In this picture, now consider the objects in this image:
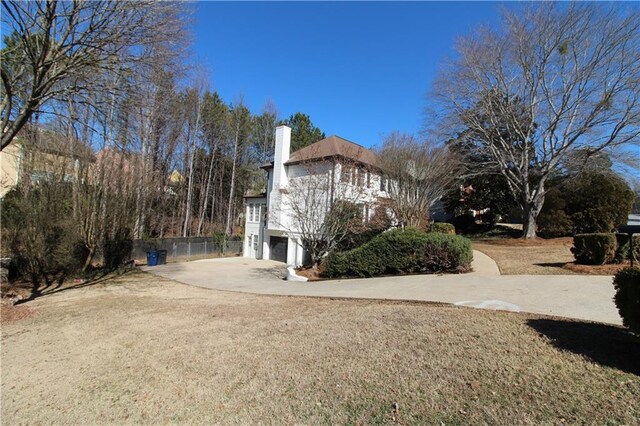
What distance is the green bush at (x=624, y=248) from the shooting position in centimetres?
1077

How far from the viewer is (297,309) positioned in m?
7.64

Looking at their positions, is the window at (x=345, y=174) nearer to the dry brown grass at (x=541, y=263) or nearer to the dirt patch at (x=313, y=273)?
the dirt patch at (x=313, y=273)

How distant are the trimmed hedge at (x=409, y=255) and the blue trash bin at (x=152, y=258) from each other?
49.0 feet

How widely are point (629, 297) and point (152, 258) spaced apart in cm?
2405

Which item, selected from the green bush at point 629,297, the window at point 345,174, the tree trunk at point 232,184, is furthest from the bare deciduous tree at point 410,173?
the tree trunk at point 232,184

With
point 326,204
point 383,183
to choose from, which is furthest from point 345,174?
point 383,183

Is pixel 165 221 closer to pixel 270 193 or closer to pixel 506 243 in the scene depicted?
pixel 270 193

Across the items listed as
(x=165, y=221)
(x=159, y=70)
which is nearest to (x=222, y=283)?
(x=159, y=70)

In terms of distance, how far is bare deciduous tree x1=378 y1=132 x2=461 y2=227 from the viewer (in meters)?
17.8

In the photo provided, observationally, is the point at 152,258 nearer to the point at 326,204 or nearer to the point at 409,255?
the point at 326,204

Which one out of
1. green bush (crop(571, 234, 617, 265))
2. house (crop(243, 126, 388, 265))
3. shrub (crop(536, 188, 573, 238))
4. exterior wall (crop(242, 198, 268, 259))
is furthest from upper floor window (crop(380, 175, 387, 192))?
exterior wall (crop(242, 198, 268, 259))

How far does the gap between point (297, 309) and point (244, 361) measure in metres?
3.20

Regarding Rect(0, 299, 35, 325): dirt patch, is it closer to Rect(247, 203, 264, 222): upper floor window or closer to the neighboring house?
the neighboring house

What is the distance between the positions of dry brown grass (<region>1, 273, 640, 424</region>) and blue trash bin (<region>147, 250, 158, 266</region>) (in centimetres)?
1723
